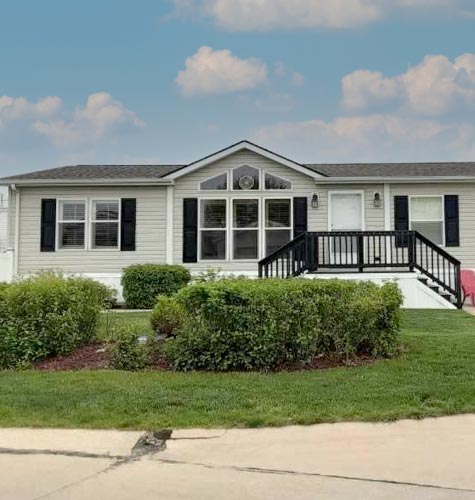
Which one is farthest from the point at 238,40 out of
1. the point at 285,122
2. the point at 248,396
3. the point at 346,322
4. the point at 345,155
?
Result: the point at 248,396

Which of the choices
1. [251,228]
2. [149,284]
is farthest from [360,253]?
[149,284]

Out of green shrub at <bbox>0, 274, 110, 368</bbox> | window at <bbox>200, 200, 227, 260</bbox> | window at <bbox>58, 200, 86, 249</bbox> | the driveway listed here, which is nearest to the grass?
the driveway

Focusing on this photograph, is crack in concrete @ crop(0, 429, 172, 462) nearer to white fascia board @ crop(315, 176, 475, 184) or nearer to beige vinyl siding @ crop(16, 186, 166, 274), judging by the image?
beige vinyl siding @ crop(16, 186, 166, 274)

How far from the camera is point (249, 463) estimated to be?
4.07 m

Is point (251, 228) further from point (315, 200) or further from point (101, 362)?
point (101, 362)

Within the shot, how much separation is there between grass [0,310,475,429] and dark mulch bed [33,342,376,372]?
28cm

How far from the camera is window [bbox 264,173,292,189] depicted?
1573 centimetres

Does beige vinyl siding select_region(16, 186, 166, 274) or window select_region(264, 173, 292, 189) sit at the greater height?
window select_region(264, 173, 292, 189)

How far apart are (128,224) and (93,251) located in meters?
1.21

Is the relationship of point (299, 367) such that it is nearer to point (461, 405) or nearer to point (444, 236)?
point (461, 405)

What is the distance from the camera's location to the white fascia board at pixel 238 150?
50.7ft

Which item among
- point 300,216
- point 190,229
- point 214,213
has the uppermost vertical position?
point 214,213

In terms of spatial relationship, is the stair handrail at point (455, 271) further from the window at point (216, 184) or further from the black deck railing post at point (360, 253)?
the window at point (216, 184)

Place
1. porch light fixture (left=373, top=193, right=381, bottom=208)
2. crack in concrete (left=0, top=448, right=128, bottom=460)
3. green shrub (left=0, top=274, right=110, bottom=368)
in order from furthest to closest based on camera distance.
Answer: porch light fixture (left=373, top=193, right=381, bottom=208), green shrub (left=0, top=274, right=110, bottom=368), crack in concrete (left=0, top=448, right=128, bottom=460)
